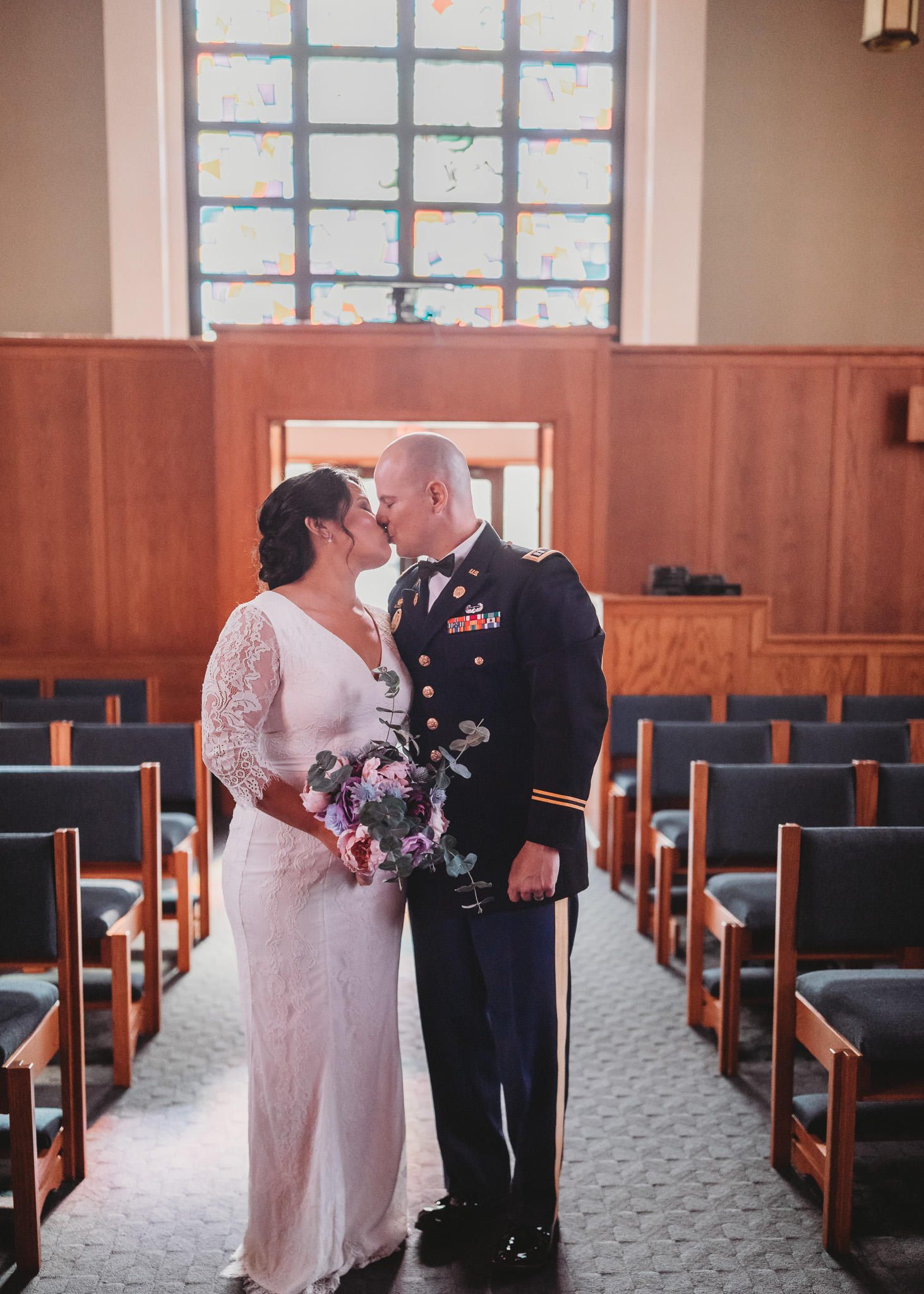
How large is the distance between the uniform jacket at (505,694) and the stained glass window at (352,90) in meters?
7.78

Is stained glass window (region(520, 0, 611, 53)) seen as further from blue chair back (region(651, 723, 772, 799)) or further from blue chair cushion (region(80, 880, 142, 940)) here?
blue chair cushion (region(80, 880, 142, 940))

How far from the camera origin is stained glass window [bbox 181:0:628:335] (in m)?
8.34

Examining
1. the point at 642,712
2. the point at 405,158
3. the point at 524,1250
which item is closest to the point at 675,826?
the point at 642,712

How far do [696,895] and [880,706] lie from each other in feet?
7.10

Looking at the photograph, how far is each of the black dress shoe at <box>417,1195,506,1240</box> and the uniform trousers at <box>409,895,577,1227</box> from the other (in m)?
0.11

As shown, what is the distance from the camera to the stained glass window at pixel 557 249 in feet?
28.2

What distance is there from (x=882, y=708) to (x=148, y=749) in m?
3.48

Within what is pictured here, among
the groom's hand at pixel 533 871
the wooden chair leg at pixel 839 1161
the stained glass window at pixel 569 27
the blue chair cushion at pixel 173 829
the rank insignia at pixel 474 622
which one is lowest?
the wooden chair leg at pixel 839 1161

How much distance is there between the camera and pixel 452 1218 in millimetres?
2141

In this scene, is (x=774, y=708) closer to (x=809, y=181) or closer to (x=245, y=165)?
(x=809, y=181)

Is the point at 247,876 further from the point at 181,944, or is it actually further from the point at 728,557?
the point at 728,557

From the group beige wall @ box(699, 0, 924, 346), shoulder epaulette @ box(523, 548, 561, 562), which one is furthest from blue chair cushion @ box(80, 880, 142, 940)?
beige wall @ box(699, 0, 924, 346)

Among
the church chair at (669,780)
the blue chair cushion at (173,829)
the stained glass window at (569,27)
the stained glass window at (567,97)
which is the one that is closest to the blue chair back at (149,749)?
the blue chair cushion at (173,829)

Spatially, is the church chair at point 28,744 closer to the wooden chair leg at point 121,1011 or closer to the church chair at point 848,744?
the wooden chair leg at point 121,1011
